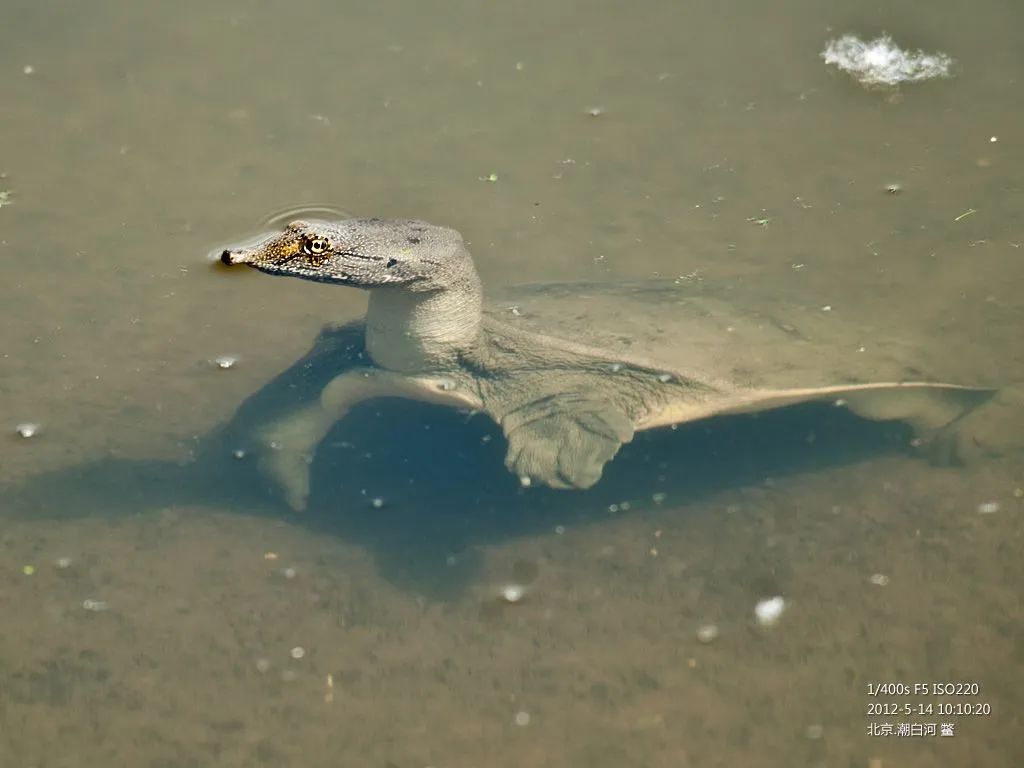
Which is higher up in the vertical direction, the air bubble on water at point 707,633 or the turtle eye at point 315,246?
the turtle eye at point 315,246

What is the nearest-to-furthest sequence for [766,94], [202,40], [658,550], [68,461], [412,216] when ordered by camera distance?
[658,550] < [68,461] < [412,216] < [766,94] < [202,40]

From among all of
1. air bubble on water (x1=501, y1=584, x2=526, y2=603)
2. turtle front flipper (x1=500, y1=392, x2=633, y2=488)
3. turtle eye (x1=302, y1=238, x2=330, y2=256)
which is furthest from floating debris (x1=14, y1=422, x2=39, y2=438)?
air bubble on water (x1=501, y1=584, x2=526, y2=603)

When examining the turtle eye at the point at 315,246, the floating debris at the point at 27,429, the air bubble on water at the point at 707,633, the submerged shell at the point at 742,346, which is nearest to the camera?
the air bubble on water at the point at 707,633

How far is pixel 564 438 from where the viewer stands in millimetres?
3561

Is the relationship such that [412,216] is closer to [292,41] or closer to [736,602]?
[292,41]

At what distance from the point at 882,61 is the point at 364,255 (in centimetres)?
331

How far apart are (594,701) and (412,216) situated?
7.84ft

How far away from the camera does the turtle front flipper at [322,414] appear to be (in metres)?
3.68

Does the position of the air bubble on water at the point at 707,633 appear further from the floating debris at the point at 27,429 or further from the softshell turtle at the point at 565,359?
the floating debris at the point at 27,429

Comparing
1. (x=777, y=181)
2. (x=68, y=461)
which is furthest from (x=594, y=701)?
(x=777, y=181)

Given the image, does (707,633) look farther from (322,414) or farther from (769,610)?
(322,414)

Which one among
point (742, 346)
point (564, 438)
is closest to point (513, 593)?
point (564, 438)

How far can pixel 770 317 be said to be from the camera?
3791 millimetres

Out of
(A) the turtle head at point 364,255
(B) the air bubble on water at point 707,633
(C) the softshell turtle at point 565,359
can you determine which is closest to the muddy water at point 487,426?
(B) the air bubble on water at point 707,633
